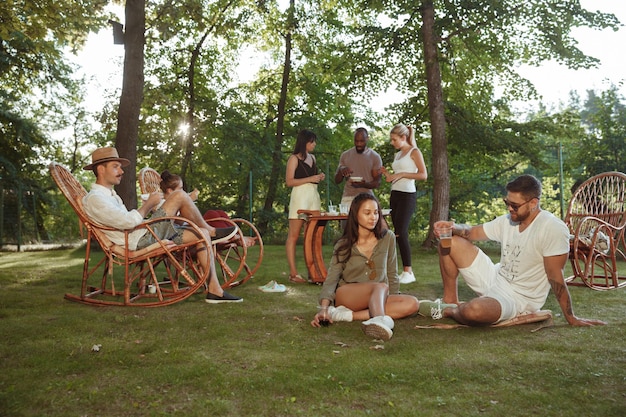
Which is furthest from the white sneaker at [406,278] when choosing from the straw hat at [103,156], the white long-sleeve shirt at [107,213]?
the straw hat at [103,156]

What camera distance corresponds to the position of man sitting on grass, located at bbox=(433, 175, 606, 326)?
3240 millimetres

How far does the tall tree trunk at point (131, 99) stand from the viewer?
29.7 feet

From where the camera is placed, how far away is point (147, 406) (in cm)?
206

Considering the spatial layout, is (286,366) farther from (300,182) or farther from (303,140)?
(303,140)

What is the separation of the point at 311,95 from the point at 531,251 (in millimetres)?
15249

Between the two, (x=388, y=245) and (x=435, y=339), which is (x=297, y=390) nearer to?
(x=435, y=339)

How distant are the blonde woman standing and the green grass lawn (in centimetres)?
180

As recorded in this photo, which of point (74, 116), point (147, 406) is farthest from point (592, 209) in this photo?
point (74, 116)

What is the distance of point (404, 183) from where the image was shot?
5562 mm

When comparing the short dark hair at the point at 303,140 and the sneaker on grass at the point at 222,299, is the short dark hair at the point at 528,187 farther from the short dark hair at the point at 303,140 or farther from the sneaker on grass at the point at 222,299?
the short dark hair at the point at 303,140

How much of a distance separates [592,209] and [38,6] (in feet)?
25.1

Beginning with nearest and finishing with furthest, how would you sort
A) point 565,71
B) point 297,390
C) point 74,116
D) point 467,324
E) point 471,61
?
A: point 297,390 → point 467,324 → point 565,71 → point 471,61 → point 74,116

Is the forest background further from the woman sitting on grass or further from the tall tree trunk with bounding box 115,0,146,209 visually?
the woman sitting on grass

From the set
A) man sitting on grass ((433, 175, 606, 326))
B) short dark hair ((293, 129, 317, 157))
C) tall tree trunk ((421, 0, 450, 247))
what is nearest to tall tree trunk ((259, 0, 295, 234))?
tall tree trunk ((421, 0, 450, 247))
